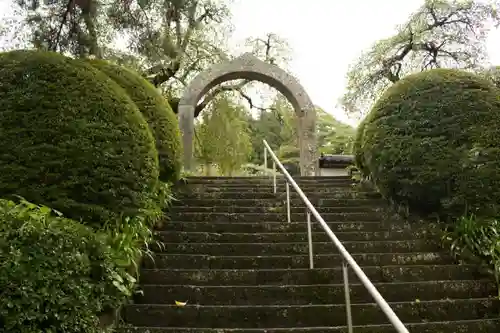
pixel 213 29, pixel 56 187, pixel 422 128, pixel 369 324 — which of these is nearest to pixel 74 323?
pixel 56 187

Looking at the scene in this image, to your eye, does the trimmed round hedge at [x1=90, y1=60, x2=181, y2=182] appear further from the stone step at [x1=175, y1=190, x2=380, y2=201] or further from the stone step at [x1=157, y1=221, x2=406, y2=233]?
the stone step at [x1=157, y1=221, x2=406, y2=233]

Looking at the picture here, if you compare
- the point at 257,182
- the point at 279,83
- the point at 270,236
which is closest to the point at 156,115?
the point at 257,182

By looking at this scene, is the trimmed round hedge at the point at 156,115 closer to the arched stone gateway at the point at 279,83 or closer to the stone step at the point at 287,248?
the stone step at the point at 287,248

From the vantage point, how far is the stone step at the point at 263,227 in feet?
18.8

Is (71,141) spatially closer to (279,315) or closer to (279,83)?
(279,315)

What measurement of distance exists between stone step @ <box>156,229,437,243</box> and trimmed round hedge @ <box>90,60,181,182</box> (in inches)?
64.8

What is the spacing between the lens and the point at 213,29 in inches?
568

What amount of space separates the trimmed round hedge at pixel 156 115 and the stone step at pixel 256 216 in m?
0.88

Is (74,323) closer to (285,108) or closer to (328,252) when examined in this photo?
(328,252)

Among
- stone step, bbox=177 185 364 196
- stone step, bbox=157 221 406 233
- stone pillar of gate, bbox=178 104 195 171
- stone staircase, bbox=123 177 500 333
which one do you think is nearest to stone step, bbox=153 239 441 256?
stone staircase, bbox=123 177 500 333

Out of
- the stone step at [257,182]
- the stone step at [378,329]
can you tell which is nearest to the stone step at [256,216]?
the stone step at [257,182]

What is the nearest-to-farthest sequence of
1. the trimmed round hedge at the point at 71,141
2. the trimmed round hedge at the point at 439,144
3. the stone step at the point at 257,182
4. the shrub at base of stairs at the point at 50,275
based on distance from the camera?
the shrub at base of stairs at the point at 50,275
the trimmed round hedge at the point at 71,141
the trimmed round hedge at the point at 439,144
the stone step at the point at 257,182

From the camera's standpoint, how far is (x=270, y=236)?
18.0 feet

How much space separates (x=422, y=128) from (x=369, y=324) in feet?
10.9
